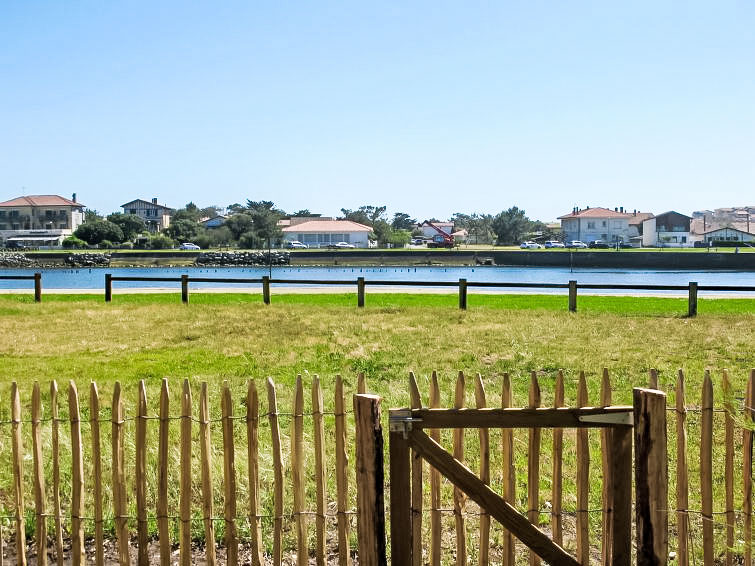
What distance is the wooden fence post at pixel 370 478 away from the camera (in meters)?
4.07

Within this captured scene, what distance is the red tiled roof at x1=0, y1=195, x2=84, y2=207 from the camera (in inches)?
5527

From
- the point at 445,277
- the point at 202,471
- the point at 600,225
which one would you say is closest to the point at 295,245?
the point at 600,225

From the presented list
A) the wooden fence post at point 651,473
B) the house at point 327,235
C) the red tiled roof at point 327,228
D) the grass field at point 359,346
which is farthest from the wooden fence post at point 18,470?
the red tiled roof at point 327,228

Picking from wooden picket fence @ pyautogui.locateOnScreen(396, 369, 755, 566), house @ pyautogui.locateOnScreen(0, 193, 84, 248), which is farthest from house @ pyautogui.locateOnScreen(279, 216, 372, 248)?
wooden picket fence @ pyautogui.locateOnScreen(396, 369, 755, 566)

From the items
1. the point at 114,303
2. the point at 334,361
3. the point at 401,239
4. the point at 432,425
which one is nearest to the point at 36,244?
the point at 401,239

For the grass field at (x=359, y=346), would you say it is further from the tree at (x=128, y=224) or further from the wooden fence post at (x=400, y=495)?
the tree at (x=128, y=224)

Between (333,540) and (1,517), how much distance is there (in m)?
2.32

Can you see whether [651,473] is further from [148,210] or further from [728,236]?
[148,210]

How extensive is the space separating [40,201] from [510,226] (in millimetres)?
83400

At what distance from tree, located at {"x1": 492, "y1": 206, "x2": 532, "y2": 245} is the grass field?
12669cm

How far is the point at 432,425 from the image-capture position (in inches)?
161

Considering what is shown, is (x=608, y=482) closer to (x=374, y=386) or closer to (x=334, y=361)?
(x=374, y=386)

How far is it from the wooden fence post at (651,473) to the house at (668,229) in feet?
454

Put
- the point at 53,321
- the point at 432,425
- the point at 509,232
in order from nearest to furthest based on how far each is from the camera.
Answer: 1. the point at 432,425
2. the point at 53,321
3. the point at 509,232
